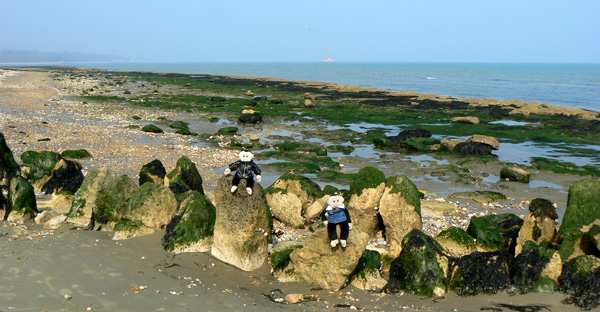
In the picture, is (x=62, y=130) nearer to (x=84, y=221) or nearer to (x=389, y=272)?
(x=84, y=221)

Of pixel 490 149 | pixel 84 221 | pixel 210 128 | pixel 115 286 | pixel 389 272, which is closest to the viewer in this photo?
pixel 115 286

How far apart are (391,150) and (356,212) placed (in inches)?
660

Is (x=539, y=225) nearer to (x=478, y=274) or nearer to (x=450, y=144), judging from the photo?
(x=478, y=274)

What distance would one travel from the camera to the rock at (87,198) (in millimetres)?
12203

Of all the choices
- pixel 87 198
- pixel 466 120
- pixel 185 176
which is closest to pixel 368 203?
pixel 185 176

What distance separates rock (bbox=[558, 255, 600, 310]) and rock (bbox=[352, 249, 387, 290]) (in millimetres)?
3679

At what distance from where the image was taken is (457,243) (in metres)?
11.3

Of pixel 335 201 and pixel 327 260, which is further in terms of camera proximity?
pixel 327 260

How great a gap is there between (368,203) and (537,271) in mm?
4593

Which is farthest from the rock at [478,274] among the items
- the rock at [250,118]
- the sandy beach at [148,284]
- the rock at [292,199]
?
the rock at [250,118]

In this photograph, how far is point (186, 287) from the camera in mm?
9039

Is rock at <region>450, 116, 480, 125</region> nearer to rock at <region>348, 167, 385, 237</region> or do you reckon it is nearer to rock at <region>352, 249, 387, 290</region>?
rock at <region>348, 167, 385, 237</region>

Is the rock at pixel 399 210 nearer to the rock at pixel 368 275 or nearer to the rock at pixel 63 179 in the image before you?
the rock at pixel 368 275

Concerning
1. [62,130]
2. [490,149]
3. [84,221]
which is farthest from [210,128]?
[84,221]
